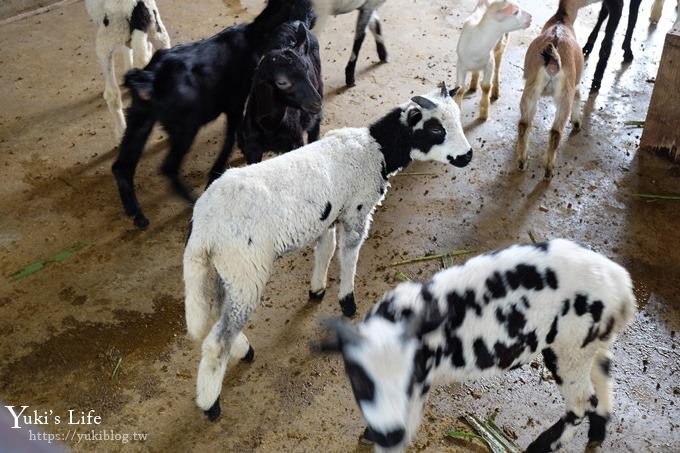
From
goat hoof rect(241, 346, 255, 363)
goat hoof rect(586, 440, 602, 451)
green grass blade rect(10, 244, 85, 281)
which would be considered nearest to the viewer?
goat hoof rect(586, 440, 602, 451)

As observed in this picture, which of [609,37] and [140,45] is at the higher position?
[140,45]

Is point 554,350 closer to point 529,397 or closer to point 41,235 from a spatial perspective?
point 529,397

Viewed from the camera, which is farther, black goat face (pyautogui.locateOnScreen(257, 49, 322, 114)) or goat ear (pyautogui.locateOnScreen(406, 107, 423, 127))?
black goat face (pyautogui.locateOnScreen(257, 49, 322, 114))

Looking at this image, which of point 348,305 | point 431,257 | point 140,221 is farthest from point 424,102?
point 140,221

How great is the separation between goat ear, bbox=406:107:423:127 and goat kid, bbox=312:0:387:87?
2.96 metres

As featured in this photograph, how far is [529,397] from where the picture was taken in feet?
12.9

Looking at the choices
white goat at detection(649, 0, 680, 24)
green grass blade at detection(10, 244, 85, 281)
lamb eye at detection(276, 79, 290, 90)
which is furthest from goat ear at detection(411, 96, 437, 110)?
white goat at detection(649, 0, 680, 24)

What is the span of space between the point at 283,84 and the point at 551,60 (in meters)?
2.36

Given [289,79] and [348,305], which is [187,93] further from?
[348,305]

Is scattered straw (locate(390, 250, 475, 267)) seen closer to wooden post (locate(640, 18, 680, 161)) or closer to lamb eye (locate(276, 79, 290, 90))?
lamb eye (locate(276, 79, 290, 90))

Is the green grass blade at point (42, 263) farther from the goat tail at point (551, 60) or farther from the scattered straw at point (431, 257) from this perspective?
the goat tail at point (551, 60)

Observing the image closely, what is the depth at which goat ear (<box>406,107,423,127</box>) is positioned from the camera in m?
4.15

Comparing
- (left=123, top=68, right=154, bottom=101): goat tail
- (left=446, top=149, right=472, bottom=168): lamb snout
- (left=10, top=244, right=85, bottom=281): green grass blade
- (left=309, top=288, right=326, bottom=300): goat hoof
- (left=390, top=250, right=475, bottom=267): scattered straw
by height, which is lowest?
(left=390, top=250, right=475, bottom=267): scattered straw

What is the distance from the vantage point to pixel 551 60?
211 inches
